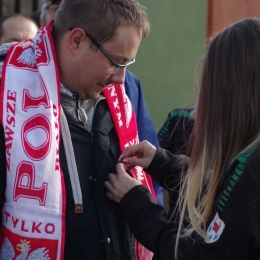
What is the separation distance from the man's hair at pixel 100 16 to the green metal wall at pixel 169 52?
3.33 meters

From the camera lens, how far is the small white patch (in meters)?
1.79

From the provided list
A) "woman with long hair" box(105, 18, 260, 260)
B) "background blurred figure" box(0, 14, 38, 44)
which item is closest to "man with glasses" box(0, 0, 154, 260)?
"woman with long hair" box(105, 18, 260, 260)

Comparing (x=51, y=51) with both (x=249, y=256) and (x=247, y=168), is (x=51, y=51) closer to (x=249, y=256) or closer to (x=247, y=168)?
(x=247, y=168)

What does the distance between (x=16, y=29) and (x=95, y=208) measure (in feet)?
7.34

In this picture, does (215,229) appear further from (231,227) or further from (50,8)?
(50,8)

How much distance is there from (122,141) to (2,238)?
0.60 meters

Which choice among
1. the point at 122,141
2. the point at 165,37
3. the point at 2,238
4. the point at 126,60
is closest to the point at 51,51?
the point at 126,60

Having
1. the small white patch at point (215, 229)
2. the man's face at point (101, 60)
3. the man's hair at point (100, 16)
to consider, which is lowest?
Answer: the small white patch at point (215, 229)

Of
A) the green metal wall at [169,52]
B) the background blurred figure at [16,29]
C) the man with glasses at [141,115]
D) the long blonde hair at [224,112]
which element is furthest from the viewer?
the green metal wall at [169,52]

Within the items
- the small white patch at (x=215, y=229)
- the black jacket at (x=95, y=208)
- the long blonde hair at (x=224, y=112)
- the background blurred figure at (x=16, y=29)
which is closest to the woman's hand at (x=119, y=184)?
the black jacket at (x=95, y=208)

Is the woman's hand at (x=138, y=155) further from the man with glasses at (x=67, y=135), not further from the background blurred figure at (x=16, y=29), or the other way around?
the background blurred figure at (x=16, y=29)

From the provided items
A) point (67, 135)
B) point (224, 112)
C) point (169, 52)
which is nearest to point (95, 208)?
point (67, 135)

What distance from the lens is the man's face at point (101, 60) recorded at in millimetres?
2258

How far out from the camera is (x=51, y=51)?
2.25m
